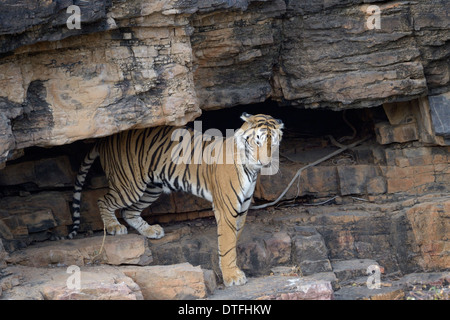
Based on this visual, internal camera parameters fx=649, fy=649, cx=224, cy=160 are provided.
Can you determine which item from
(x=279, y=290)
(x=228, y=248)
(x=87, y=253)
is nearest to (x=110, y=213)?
(x=87, y=253)

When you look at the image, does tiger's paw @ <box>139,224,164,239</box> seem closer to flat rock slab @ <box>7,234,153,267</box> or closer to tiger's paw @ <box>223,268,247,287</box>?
flat rock slab @ <box>7,234,153,267</box>

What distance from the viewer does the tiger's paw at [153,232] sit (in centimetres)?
797

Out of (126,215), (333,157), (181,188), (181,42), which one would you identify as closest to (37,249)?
(126,215)

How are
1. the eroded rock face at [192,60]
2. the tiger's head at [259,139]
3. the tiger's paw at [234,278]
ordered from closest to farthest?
the eroded rock face at [192,60] < the tiger's head at [259,139] < the tiger's paw at [234,278]

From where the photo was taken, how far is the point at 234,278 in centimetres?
721

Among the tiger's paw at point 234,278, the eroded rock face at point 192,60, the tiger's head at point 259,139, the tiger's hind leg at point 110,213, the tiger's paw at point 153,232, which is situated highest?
the eroded rock face at point 192,60

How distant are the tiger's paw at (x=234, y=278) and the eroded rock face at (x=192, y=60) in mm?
1760

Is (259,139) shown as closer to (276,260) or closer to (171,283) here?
(276,260)

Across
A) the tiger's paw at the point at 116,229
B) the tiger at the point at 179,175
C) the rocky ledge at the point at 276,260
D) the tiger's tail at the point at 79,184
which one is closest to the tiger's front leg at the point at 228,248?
the tiger at the point at 179,175

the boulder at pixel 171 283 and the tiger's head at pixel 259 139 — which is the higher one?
the tiger's head at pixel 259 139

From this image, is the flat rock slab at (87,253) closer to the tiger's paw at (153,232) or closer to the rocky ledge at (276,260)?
the rocky ledge at (276,260)

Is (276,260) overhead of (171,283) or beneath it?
overhead

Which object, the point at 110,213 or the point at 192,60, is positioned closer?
the point at 192,60

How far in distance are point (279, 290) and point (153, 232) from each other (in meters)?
1.95
